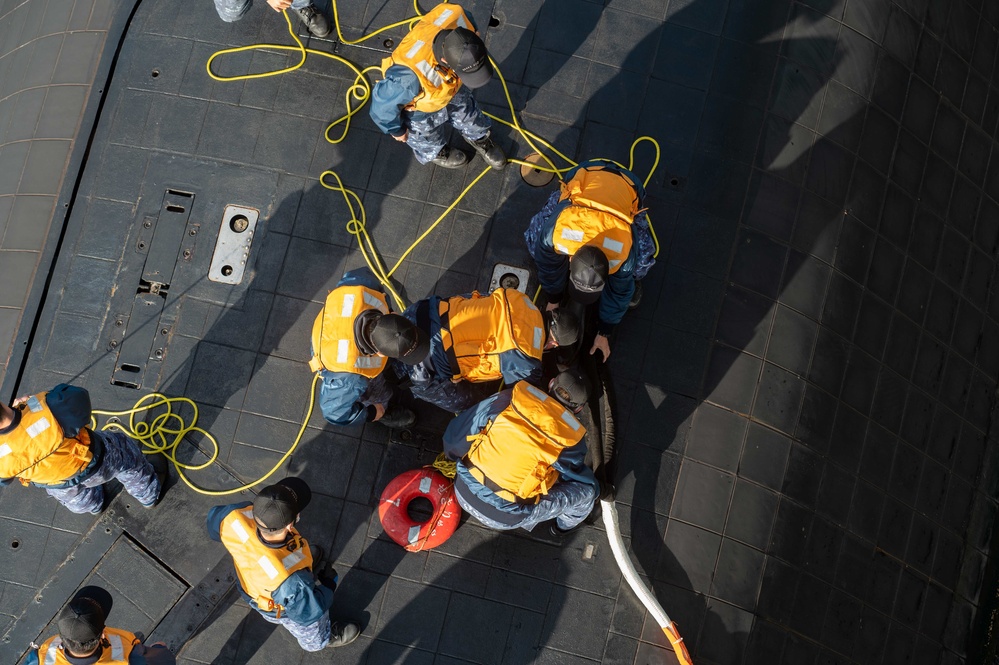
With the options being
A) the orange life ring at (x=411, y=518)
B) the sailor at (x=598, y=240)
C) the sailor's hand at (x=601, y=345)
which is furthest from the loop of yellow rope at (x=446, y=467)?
the sailor at (x=598, y=240)

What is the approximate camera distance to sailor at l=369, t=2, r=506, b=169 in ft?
18.3

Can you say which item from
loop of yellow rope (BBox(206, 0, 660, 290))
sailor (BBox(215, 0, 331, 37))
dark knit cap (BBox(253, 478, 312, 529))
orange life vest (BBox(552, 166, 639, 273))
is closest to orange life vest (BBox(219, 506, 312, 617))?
dark knit cap (BBox(253, 478, 312, 529))

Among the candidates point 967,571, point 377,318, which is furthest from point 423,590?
point 967,571

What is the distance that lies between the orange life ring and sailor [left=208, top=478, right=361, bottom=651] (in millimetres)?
822

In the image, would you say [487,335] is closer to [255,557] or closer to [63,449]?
[255,557]

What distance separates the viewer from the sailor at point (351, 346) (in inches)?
209

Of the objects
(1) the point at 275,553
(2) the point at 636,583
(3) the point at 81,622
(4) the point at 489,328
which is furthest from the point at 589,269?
(3) the point at 81,622

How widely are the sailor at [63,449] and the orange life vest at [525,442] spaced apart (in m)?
2.78

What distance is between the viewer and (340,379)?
18.2ft

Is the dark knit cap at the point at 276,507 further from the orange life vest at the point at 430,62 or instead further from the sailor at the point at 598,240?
the orange life vest at the point at 430,62

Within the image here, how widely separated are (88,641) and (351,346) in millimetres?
2475

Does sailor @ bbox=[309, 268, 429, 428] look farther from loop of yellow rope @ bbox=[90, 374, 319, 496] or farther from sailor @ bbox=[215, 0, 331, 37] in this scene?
sailor @ bbox=[215, 0, 331, 37]

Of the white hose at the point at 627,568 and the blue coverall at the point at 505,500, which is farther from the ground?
the blue coverall at the point at 505,500

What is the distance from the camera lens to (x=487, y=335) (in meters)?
5.64
